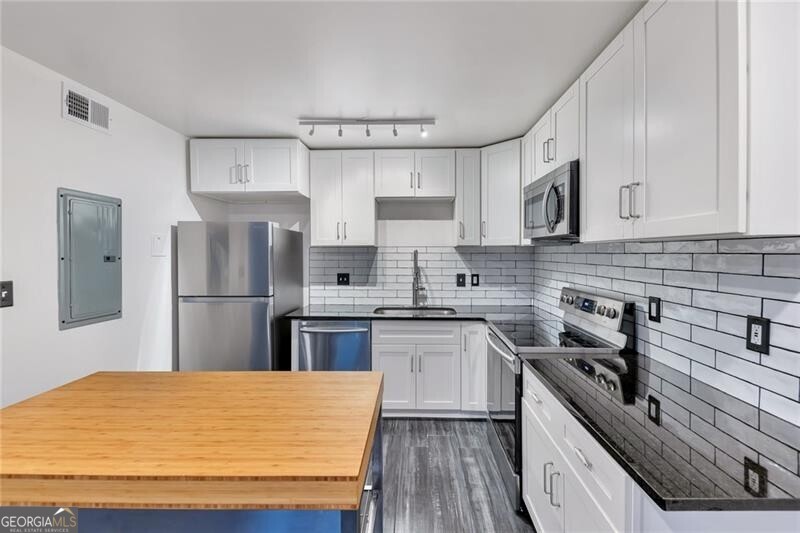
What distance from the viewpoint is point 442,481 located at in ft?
7.99

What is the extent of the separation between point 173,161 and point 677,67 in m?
3.10

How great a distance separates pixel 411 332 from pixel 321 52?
2070mm

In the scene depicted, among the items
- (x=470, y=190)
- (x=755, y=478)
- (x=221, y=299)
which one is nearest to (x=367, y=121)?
(x=470, y=190)

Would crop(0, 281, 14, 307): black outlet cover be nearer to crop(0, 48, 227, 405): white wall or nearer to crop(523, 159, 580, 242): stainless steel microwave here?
crop(0, 48, 227, 405): white wall

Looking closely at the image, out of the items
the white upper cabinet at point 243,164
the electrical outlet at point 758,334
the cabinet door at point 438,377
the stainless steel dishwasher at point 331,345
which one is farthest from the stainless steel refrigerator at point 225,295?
the electrical outlet at point 758,334

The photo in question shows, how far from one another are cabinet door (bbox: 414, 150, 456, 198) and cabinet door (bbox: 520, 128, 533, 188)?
0.58 metres

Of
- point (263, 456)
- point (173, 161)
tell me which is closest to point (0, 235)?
point (173, 161)

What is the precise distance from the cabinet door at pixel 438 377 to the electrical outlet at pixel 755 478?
2256 millimetres

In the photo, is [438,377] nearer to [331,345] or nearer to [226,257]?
[331,345]

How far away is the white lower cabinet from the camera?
316 centimetres

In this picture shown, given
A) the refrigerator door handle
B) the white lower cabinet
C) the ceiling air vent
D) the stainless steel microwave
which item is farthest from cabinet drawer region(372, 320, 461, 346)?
the ceiling air vent

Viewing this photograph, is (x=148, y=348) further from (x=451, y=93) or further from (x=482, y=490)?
(x=451, y=93)

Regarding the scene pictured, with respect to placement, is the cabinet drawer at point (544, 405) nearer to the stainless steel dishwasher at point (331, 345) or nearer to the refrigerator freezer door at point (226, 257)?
the stainless steel dishwasher at point (331, 345)

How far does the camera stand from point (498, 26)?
5.25 feet
